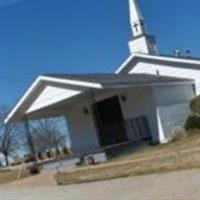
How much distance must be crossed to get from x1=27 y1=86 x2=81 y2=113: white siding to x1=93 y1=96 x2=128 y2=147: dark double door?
52.6 inches

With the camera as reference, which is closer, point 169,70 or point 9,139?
point 169,70

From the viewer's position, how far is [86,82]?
21.8 metres

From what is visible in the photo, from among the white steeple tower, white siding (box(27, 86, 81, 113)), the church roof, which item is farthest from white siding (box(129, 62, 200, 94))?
white siding (box(27, 86, 81, 113))

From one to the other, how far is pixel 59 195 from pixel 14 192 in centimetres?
309

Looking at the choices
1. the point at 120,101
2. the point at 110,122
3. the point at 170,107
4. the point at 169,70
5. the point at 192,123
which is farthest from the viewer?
the point at 169,70

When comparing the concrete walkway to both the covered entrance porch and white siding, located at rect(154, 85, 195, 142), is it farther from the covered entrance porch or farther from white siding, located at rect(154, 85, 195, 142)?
white siding, located at rect(154, 85, 195, 142)

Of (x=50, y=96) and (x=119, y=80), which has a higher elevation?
(x=50, y=96)

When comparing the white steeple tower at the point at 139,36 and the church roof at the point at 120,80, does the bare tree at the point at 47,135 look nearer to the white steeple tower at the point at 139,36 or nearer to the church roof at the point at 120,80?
the white steeple tower at the point at 139,36

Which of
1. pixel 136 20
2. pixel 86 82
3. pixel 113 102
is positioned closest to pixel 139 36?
pixel 136 20

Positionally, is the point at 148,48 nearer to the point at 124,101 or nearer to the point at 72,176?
the point at 124,101

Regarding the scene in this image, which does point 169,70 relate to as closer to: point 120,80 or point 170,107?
point 170,107

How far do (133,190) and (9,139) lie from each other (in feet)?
132

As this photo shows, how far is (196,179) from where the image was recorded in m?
10.4

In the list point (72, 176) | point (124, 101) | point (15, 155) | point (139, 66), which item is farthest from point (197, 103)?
point (15, 155)
